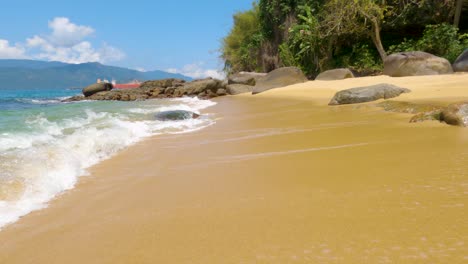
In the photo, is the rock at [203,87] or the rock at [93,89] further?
the rock at [93,89]

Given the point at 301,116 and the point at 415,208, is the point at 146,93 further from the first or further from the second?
the point at 415,208

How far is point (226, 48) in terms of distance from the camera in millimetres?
38062

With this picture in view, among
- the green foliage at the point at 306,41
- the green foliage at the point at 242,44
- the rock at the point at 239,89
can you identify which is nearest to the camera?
the green foliage at the point at 306,41

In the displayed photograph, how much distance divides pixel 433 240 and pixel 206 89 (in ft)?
79.0

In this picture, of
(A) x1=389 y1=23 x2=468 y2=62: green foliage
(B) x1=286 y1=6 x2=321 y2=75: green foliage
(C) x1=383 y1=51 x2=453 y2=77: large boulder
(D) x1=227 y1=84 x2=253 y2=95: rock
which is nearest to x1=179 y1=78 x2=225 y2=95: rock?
(D) x1=227 y1=84 x2=253 y2=95: rock

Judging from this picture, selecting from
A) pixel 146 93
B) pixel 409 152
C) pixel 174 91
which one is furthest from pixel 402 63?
pixel 146 93

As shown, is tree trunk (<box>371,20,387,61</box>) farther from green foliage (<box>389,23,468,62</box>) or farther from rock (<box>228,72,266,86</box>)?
rock (<box>228,72,266,86</box>)

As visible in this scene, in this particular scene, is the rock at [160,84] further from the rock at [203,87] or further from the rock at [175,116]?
the rock at [175,116]

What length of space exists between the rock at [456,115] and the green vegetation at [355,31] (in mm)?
13141

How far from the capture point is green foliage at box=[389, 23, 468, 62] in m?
15.5

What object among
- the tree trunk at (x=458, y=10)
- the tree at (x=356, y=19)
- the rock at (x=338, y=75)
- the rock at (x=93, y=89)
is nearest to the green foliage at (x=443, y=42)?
the tree trunk at (x=458, y=10)

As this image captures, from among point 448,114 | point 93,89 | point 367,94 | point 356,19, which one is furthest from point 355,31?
point 93,89

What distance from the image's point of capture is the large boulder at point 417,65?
1303 centimetres

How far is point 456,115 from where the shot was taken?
439 cm
